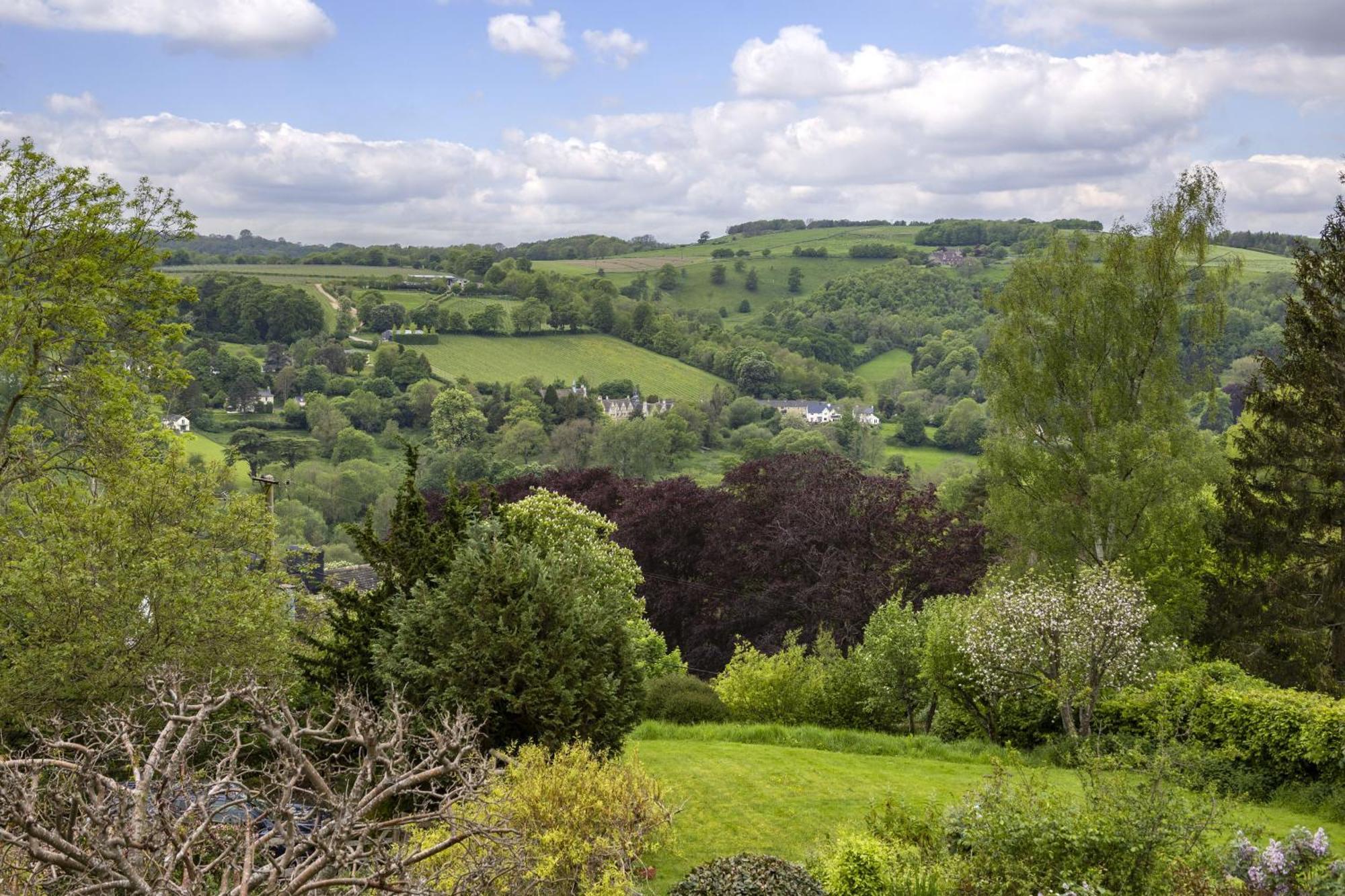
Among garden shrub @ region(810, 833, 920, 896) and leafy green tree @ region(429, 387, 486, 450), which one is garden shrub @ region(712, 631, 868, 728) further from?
leafy green tree @ region(429, 387, 486, 450)

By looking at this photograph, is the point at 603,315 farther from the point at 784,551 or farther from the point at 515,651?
the point at 515,651

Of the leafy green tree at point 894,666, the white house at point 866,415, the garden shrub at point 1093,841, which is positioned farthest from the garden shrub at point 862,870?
the white house at point 866,415

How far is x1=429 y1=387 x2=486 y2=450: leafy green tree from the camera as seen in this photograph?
339 ft

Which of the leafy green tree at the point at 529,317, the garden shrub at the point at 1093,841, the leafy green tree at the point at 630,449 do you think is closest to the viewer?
the garden shrub at the point at 1093,841

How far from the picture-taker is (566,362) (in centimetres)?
13238

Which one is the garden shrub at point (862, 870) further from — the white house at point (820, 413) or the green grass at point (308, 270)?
the green grass at point (308, 270)

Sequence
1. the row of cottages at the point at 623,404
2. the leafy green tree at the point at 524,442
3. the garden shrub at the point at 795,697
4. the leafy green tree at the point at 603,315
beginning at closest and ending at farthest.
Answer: the garden shrub at the point at 795,697 → the leafy green tree at the point at 524,442 → the row of cottages at the point at 623,404 → the leafy green tree at the point at 603,315

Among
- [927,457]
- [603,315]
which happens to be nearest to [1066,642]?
[927,457]

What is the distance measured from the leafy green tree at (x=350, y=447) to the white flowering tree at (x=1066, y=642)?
8753 cm

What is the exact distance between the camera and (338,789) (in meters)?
14.3

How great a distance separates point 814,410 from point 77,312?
389ft

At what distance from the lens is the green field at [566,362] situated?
414 feet

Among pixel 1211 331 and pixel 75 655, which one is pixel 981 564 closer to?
pixel 1211 331

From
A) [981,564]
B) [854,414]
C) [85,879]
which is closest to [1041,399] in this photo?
[981,564]
